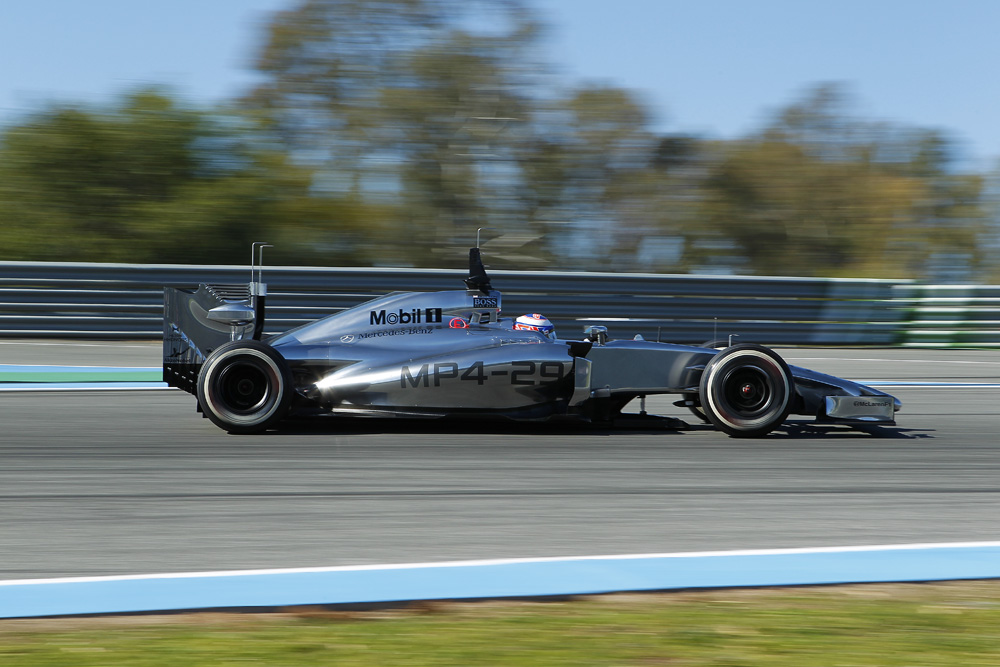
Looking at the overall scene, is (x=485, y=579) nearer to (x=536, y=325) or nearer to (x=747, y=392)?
(x=747, y=392)

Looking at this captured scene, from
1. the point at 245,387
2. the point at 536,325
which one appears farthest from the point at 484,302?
the point at 245,387

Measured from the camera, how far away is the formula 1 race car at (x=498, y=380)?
6.82 meters

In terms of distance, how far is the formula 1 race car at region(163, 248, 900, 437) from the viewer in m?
6.82

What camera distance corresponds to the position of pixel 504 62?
18609 millimetres

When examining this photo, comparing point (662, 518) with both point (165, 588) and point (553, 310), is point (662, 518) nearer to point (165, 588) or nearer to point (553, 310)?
point (165, 588)

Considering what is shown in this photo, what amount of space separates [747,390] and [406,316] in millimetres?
2389

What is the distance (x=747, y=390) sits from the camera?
22.9 ft

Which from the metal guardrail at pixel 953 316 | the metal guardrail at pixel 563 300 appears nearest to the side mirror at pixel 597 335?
the metal guardrail at pixel 563 300

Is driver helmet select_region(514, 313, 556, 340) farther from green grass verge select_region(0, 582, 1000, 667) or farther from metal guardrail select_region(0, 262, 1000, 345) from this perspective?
metal guardrail select_region(0, 262, 1000, 345)

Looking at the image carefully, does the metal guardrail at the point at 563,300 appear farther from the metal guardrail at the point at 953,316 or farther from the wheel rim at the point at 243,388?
the wheel rim at the point at 243,388

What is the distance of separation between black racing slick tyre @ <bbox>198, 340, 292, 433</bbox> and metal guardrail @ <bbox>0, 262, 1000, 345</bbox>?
20.7 feet

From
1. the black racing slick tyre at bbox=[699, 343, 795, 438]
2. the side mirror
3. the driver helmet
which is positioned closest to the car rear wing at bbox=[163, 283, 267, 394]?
the driver helmet

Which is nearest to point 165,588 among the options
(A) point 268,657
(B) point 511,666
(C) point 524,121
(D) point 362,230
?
(A) point 268,657

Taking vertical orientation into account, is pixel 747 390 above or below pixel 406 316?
below
